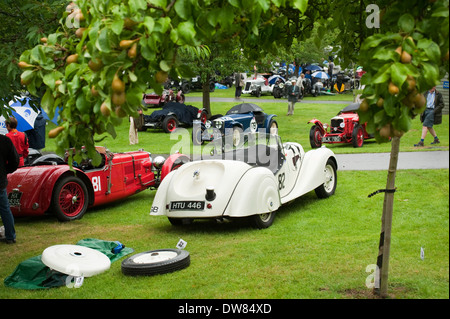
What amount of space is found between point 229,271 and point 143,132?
64.4 ft

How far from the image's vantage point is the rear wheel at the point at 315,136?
1855 cm

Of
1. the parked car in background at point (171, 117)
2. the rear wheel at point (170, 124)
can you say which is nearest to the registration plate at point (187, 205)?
the parked car in background at point (171, 117)

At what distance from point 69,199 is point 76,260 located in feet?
11.5

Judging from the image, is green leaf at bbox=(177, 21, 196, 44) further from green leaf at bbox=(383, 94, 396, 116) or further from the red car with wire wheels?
the red car with wire wheels

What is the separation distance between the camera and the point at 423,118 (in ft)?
54.8

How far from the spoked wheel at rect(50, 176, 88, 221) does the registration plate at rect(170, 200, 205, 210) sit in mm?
2443

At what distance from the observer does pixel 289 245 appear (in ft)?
24.8

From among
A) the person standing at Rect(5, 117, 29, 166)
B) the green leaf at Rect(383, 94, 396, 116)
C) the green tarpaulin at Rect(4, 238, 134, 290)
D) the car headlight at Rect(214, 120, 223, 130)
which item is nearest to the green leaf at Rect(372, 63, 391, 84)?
the green leaf at Rect(383, 94, 396, 116)

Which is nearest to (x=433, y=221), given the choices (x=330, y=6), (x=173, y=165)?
(x=330, y=6)

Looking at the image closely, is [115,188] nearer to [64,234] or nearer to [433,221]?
[64,234]

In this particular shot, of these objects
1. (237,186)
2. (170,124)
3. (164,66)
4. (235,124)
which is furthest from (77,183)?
(170,124)

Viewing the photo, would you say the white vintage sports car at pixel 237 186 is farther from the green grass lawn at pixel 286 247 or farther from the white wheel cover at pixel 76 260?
the white wheel cover at pixel 76 260

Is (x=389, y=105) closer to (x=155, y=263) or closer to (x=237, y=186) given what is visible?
(x=155, y=263)
